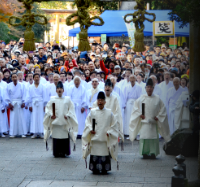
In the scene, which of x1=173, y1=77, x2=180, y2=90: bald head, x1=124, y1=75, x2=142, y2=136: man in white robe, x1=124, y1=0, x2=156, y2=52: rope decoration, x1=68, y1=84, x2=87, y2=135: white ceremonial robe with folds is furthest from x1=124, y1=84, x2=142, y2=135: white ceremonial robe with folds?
x1=124, y1=0, x2=156, y2=52: rope decoration

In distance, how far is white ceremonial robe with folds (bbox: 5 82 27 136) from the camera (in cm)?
1187

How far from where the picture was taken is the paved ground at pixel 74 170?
280 inches

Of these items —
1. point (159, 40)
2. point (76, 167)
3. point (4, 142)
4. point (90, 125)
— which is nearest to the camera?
point (90, 125)

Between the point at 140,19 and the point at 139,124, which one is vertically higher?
the point at 140,19

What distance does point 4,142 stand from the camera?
36.0ft

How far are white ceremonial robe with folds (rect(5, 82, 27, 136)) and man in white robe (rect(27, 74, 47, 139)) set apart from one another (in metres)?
0.25

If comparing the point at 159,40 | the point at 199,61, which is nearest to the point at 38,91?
the point at 199,61

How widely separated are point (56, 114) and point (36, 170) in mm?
1598

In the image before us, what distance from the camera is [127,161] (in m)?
8.75

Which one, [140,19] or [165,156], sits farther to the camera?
[165,156]

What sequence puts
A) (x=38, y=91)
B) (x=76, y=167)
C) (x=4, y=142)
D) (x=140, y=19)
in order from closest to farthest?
(x=140, y=19) < (x=76, y=167) < (x=4, y=142) < (x=38, y=91)

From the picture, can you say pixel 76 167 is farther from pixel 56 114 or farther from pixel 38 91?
pixel 38 91

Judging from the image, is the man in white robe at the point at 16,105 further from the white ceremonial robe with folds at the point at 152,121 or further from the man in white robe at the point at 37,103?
the white ceremonial robe with folds at the point at 152,121

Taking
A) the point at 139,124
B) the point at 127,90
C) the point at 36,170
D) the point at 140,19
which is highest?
the point at 140,19
